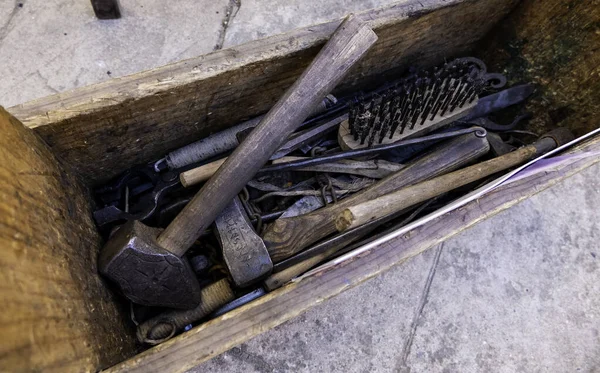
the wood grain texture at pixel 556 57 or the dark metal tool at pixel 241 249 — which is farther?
the wood grain texture at pixel 556 57

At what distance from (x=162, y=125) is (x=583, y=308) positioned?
1675mm

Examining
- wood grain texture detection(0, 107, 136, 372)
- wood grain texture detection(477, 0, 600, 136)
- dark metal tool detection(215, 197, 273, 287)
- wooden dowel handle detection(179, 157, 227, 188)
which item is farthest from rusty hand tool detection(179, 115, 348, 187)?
wood grain texture detection(477, 0, 600, 136)

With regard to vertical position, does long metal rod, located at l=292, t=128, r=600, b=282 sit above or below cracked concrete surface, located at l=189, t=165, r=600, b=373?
above

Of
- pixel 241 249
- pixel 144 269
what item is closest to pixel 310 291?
pixel 241 249

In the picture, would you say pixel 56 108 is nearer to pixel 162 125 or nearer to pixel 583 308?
pixel 162 125

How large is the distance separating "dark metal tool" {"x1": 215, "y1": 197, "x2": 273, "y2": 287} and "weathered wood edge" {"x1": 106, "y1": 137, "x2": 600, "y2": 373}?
165 millimetres

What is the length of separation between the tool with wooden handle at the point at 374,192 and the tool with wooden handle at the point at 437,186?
7 cm

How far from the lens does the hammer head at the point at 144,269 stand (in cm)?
97

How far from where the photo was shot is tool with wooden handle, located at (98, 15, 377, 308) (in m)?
0.99

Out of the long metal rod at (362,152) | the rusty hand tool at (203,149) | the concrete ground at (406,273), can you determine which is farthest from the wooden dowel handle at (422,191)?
the concrete ground at (406,273)

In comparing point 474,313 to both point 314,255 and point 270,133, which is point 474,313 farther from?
point 270,133

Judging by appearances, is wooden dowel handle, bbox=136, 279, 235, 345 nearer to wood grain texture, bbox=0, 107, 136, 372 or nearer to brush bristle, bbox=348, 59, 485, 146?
wood grain texture, bbox=0, 107, 136, 372

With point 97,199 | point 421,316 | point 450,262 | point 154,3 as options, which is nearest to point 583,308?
point 450,262

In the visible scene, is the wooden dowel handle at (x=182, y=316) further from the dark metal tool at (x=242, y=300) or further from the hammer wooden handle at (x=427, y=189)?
the hammer wooden handle at (x=427, y=189)
